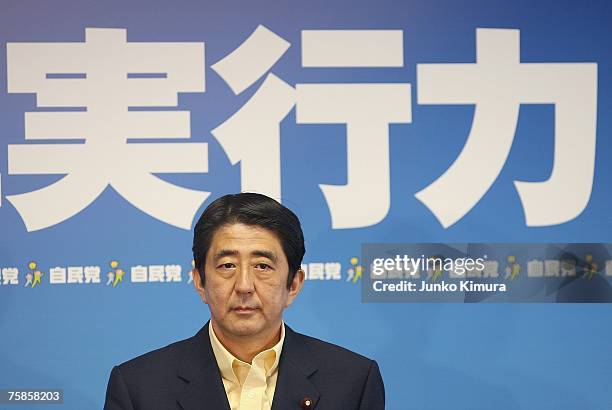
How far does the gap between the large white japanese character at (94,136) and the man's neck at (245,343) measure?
3.20 feet

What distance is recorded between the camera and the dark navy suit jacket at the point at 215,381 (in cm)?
173

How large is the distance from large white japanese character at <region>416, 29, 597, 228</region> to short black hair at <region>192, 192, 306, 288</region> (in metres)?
1.02

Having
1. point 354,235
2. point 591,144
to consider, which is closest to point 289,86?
point 354,235

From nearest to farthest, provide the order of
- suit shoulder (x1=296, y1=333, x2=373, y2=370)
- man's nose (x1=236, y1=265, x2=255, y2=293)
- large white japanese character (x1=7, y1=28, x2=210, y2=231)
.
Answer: man's nose (x1=236, y1=265, x2=255, y2=293), suit shoulder (x1=296, y1=333, x2=373, y2=370), large white japanese character (x1=7, y1=28, x2=210, y2=231)

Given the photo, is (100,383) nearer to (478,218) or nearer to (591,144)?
(478,218)

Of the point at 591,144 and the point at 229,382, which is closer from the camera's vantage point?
the point at 229,382

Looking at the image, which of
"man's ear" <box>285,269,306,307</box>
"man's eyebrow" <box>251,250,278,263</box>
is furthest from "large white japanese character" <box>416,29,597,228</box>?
"man's eyebrow" <box>251,250,278,263</box>

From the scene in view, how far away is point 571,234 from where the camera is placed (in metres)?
2.74

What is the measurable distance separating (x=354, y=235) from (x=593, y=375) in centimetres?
99

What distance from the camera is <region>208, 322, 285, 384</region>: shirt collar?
1.77 meters

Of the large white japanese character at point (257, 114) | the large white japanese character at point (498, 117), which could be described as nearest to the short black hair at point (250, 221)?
the large white japanese character at point (257, 114)

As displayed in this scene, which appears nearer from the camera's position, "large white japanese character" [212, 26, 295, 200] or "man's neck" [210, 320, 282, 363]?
"man's neck" [210, 320, 282, 363]

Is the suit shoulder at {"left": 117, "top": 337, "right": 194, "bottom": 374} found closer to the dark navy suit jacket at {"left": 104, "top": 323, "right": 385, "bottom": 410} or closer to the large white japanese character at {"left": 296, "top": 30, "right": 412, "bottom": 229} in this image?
the dark navy suit jacket at {"left": 104, "top": 323, "right": 385, "bottom": 410}

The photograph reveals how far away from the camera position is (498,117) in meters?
2.74
